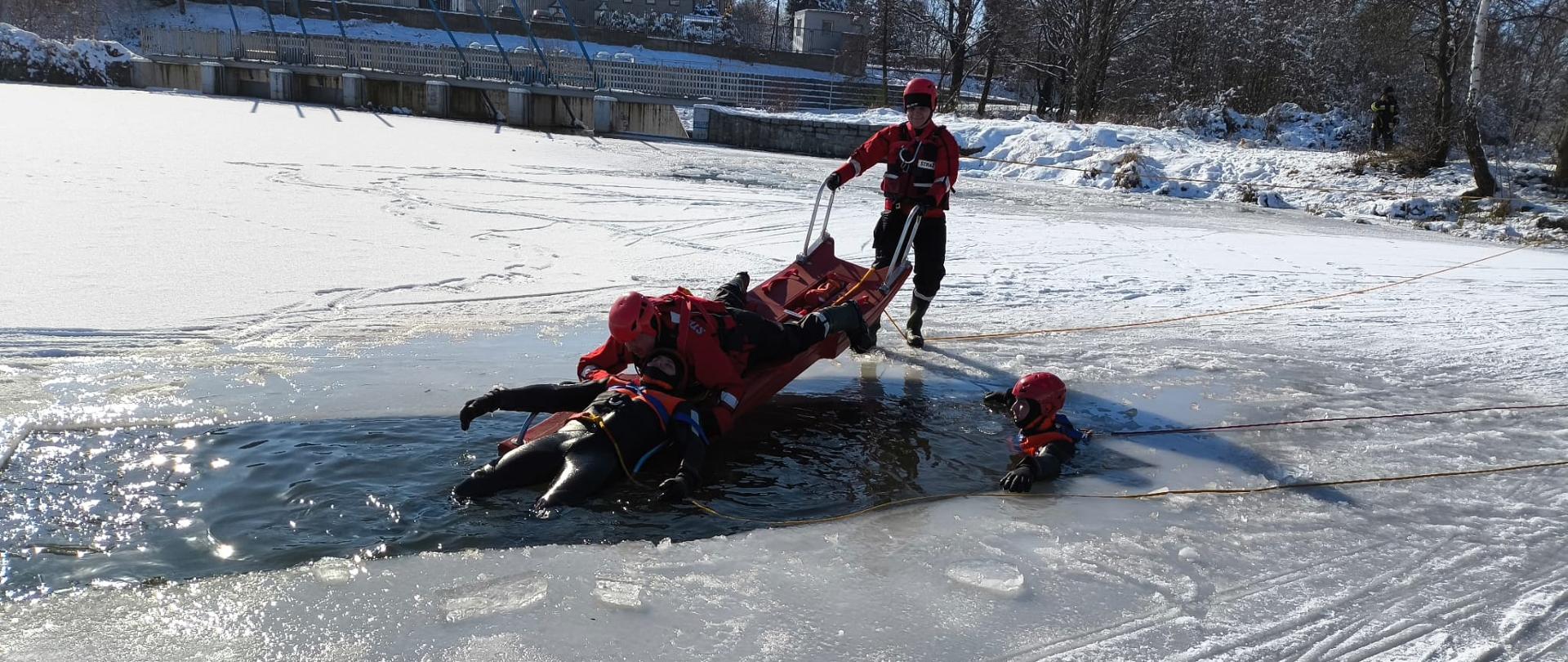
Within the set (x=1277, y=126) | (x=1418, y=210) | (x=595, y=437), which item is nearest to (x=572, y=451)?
(x=595, y=437)

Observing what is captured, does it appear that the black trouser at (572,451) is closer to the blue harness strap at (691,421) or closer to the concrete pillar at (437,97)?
the blue harness strap at (691,421)

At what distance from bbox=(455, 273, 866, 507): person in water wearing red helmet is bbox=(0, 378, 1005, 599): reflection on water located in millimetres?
124

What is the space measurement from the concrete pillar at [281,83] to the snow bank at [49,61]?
5.80 m

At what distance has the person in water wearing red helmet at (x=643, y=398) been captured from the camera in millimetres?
4285

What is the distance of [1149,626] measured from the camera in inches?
133

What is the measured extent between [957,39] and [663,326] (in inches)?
1147

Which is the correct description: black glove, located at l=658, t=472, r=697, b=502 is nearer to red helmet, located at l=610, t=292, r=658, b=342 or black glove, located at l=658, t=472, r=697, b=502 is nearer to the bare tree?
red helmet, located at l=610, t=292, r=658, b=342

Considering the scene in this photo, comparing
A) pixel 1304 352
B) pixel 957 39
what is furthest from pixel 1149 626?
pixel 957 39

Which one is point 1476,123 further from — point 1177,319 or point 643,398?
point 643,398

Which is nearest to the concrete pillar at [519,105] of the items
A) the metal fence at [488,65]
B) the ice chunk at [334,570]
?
the metal fence at [488,65]

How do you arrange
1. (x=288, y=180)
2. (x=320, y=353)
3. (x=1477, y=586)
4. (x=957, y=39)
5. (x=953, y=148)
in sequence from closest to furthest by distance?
(x=1477, y=586)
(x=320, y=353)
(x=953, y=148)
(x=288, y=180)
(x=957, y=39)

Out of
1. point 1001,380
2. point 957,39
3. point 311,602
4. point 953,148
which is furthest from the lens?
point 957,39

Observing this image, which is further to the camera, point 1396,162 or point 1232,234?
point 1396,162

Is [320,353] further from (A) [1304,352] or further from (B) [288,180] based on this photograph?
(B) [288,180]
